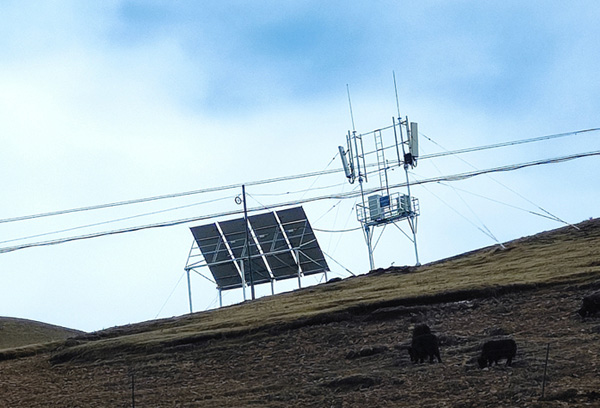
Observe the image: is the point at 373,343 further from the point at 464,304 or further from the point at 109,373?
the point at 109,373

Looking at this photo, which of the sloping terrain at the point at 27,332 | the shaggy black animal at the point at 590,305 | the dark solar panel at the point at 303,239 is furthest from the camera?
the dark solar panel at the point at 303,239

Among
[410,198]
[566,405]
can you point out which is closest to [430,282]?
[410,198]

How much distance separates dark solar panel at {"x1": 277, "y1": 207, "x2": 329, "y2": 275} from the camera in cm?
5191

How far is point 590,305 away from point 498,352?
514 centimetres

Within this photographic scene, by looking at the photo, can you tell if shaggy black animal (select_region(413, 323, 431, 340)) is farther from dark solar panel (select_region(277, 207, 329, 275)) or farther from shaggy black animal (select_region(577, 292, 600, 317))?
dark solar panel (select_region(277, 207, 329, 275))

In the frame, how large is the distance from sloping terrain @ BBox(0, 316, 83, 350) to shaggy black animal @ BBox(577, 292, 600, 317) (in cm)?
2685

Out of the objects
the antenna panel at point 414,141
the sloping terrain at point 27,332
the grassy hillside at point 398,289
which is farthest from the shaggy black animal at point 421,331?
the sloping terrain at point 27,332

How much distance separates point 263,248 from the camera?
5294 cm

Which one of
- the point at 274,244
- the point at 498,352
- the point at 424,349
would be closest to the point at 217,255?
the point at 274,244

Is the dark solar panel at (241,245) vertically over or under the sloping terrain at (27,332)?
over

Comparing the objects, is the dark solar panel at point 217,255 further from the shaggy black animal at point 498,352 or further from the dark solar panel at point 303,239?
the shaggy black animal at point 498,352

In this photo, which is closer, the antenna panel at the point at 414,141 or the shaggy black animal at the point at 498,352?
the shaggy black animal at the point at 498,352

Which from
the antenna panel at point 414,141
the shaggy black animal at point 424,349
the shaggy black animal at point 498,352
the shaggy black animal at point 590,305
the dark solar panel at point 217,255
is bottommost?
the shaggy black animal at point 498,352

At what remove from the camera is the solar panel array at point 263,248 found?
52.2m
